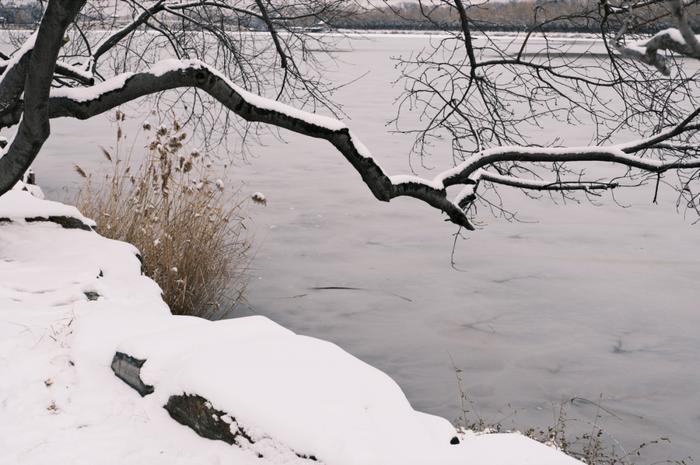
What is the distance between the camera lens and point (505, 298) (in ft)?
25.4

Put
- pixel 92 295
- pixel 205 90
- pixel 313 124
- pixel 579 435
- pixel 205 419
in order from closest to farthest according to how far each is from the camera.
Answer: pixel 205 419 → pixel 92 295 → pixel 205 90 → pixel 313 124 → pixel 579 435

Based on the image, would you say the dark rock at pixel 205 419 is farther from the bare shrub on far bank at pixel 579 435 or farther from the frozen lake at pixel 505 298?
the frozen lake at pixel 505 298

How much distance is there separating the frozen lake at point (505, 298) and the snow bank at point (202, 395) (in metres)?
2.59

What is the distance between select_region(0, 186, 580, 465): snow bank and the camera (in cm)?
244

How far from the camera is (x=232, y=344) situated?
2941mm

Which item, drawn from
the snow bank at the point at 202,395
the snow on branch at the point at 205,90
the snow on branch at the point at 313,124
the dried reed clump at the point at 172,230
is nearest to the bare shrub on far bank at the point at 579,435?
the snow on branch at the point at 313,124

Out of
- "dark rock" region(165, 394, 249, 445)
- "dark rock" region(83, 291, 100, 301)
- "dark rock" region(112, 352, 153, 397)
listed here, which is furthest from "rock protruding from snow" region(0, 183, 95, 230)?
"dark rock" region(165, 394, 249, 445)

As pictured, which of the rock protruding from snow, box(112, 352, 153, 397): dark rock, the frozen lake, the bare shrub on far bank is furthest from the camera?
the frozen lake

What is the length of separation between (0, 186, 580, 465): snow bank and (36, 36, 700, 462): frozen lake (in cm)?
259

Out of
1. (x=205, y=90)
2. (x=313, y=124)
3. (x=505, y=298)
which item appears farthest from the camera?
(x=505, y=298)

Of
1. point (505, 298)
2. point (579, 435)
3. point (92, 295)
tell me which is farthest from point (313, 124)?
point (505, 298)

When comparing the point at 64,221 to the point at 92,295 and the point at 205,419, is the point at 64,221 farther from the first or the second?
the point at 205,419

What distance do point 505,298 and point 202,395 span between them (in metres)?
5.44

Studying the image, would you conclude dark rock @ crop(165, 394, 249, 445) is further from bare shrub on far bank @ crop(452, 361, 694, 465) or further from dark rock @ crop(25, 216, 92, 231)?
dark rock @ crop(25, 216, 92, 231)
